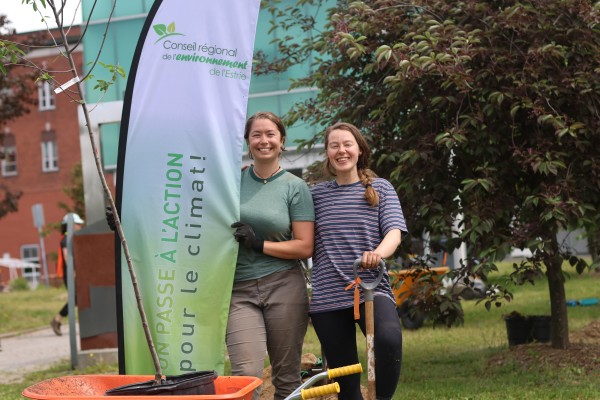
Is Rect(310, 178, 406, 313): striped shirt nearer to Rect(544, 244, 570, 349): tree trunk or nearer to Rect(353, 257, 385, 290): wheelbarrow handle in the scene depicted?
Rect(353, 257, 385, 290): wheelbarrow handle

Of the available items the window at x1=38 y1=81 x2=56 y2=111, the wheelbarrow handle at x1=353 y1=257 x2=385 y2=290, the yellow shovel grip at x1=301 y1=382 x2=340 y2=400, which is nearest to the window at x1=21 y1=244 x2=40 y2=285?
the window at x1=38 y1=81 x2=56 y2=111

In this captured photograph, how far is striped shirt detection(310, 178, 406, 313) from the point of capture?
5496 mm

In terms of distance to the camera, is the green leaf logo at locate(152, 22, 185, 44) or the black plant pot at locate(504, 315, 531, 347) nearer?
the green leaf logo at locate(152, 22, 185, 44)

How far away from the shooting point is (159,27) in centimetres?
565

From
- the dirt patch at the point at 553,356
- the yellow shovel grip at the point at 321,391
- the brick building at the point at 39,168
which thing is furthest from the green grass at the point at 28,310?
the brick building at the point at 39,168

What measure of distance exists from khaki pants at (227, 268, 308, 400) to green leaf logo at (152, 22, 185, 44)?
4.65ft

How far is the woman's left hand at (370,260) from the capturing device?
16.9 feet

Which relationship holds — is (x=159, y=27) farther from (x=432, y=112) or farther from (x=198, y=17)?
(x=432, y=112)

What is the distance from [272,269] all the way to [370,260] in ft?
2.17

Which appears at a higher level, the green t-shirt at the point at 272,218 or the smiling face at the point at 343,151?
the smiling face at the point at 343,151

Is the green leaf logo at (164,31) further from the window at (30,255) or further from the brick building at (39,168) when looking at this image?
the window at (30,255)

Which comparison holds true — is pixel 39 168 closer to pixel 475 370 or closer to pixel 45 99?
pixel 45 99

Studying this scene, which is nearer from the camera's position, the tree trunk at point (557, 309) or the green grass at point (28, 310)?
the tree trunk at point (557, 309)

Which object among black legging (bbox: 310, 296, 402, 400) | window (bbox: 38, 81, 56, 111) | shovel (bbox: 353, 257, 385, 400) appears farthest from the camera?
window (bbox: 38, 81, 56, 111)
